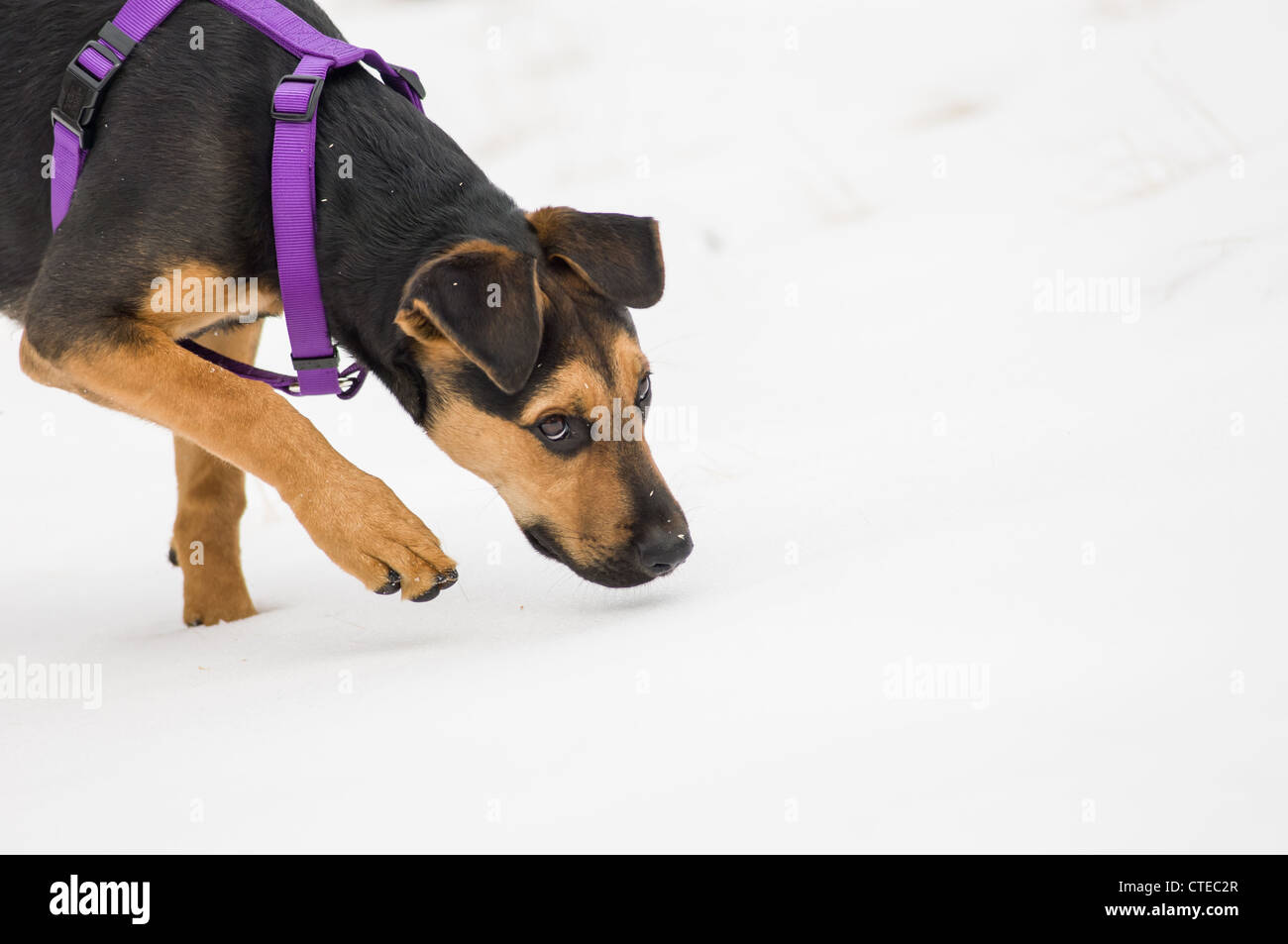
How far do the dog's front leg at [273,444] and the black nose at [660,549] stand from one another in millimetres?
561

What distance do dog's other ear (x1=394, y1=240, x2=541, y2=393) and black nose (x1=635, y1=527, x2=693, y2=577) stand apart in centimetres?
56

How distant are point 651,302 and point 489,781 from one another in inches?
72.8

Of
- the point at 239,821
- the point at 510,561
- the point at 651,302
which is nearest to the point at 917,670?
the point at 239,821

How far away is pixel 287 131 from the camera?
139 inches

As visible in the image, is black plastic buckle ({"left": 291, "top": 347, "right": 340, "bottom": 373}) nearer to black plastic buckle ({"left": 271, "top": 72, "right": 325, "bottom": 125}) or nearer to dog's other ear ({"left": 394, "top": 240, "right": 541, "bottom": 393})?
dog's other ear ({"left": 394, "top": 240, "right": 541, "bottom": 393})

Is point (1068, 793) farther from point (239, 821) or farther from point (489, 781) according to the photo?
point (239, 821)

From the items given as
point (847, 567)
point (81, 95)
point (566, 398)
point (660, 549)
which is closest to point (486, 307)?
point (566, 398)

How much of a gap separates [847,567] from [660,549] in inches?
21.3

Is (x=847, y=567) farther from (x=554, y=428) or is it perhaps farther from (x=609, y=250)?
(x=609, y=250)

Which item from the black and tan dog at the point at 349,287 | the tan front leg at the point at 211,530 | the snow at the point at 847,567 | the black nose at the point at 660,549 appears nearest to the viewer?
the snow at the point at 847,567

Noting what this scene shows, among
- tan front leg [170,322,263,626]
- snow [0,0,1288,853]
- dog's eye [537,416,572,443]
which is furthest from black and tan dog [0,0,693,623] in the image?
tan front leg [170,322,263,626]

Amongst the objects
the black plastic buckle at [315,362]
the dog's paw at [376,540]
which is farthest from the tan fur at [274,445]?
the black plastic buckle at [315,362]

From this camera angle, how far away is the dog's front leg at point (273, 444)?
3.25m

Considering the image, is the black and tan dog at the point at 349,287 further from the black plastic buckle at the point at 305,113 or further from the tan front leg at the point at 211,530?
the tan front leg at the point at 211,530
